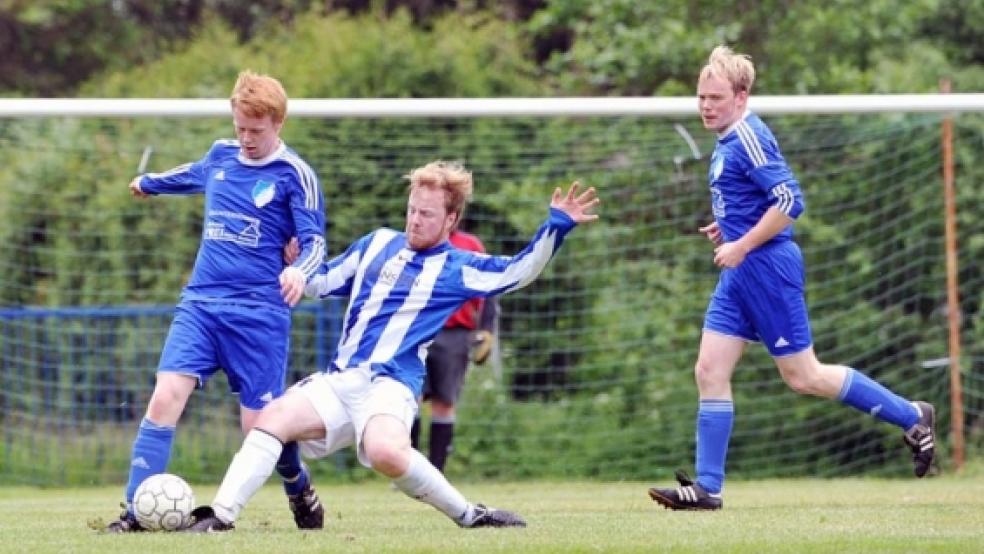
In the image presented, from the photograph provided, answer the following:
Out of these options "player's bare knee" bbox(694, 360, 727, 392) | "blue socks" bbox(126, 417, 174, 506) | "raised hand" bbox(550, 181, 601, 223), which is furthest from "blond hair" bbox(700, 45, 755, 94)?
"blue socks" bbox(126, 417, 174, 506)

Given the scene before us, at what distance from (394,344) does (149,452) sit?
111 centimetres

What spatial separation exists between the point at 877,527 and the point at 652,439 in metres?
6.40

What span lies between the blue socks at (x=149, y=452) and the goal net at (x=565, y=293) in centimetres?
596

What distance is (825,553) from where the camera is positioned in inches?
243

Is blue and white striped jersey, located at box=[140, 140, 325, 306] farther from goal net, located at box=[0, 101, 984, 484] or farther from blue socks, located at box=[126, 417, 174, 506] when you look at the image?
goal net, located at box=[0, 101, 984, 484]

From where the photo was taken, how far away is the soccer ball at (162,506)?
695cm

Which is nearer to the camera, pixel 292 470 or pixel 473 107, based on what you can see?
pixel 292 470

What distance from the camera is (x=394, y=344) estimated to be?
7.29 meters

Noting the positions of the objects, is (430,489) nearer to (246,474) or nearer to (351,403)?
(351,403)

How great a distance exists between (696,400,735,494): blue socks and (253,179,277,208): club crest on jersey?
2262 millimetres

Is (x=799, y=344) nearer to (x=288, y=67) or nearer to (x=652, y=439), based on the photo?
(x=652, y=439)

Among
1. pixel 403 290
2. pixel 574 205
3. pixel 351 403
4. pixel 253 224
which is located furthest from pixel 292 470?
pixel 574 205

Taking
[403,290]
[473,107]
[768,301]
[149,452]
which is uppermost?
[473,107]

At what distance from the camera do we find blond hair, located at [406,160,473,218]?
24.1ft
